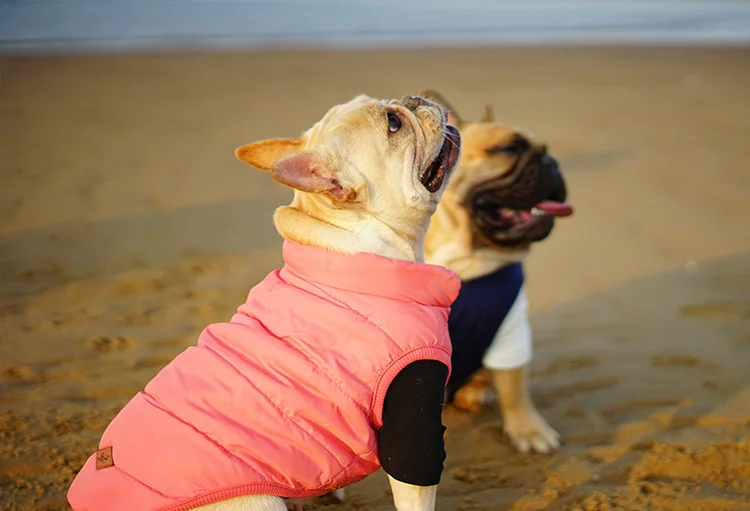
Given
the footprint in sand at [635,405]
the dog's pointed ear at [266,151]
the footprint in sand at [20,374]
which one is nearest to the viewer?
the dog's pointed ear at [266,151]

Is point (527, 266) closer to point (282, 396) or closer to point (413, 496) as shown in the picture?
point (413, 496)

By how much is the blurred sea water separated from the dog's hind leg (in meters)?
12.8

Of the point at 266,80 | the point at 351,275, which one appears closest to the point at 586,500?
the point at 351,275

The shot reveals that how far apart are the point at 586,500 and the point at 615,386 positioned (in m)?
1.29

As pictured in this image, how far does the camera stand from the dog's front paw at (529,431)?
417 centimetres

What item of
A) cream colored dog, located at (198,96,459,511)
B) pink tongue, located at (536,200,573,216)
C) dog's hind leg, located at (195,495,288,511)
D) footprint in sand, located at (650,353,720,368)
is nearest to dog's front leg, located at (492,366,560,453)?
pink tongue, located at (536,200,573,216)

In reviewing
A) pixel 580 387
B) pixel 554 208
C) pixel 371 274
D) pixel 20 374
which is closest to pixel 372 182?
pixel 371 274

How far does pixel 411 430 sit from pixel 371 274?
0.54 meters

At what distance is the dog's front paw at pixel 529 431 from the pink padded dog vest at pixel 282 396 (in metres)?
1.50

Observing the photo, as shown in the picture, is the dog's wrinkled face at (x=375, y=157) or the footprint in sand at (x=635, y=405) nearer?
the dog's wrinkled face at (x=375, y=157)

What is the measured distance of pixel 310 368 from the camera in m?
2.72

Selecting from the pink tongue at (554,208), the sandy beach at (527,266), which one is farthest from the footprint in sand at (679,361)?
the pink tongue at (554,208)

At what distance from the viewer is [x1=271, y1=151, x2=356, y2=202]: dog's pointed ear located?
8.97ft

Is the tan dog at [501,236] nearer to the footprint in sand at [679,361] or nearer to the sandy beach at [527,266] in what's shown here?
the sandy beach at [527,266]
